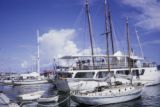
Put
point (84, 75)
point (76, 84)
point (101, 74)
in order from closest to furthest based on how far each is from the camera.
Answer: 1. point (76, 84)
2. point (84, 75)
3. point (101, 74)

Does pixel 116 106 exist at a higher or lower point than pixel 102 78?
lower

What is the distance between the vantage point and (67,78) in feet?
154

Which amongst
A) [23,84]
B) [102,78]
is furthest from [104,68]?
[23,84]

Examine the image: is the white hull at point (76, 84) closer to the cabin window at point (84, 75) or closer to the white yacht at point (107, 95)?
the cabin window at point (84, 75)

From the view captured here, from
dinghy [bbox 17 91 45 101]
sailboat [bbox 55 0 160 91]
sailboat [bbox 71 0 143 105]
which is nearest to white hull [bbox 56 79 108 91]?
sailboat [bbox 55 0 160 91]

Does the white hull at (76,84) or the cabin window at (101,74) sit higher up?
the cabin window at (101,74)

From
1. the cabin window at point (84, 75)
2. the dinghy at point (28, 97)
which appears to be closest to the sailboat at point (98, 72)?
the cabin window at point (84, 75)

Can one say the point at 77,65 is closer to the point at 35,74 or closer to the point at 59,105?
the point at 59,105

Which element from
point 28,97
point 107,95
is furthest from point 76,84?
point 107,95

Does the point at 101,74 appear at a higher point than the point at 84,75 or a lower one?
higher

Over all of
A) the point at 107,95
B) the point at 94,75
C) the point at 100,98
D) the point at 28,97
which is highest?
the point at 94,75

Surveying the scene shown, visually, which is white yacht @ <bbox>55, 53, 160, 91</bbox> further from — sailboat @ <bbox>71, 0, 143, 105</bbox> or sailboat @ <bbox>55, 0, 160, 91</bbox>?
sailboat @ <bbox>71, 0, 143, 105</bbox>

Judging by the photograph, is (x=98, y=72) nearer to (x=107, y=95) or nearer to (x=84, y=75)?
(x=84, y=75)

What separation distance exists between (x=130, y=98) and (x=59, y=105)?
37.1 feet
